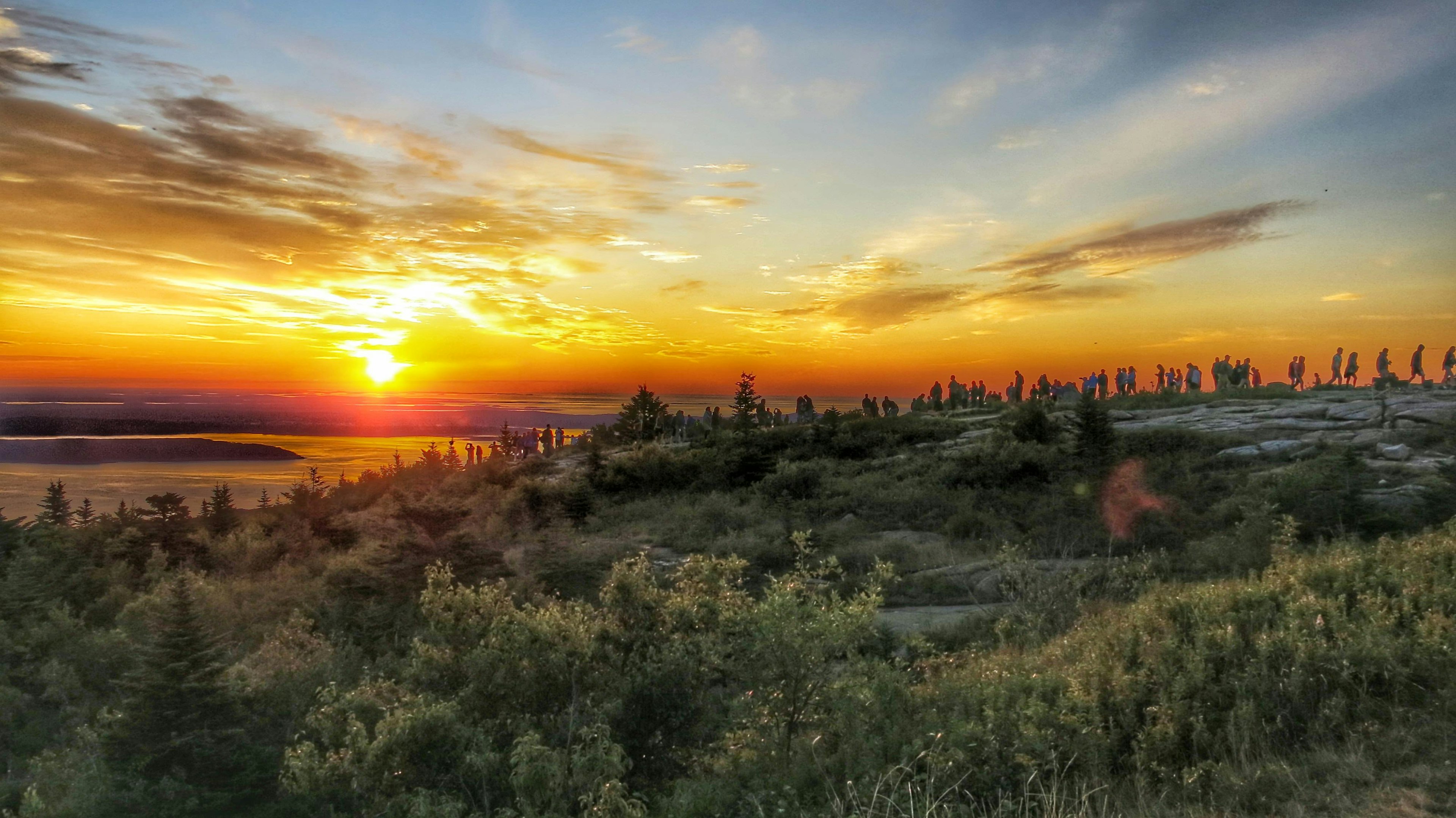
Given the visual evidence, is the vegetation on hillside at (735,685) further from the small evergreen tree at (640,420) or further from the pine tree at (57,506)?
the small evergreen tree at (640,420)

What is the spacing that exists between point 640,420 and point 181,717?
33144 mm

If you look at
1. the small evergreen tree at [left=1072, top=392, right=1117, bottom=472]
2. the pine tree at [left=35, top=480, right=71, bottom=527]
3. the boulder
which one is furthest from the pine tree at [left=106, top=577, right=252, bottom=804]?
the boulder

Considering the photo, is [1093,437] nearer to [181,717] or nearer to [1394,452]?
[1394,452]

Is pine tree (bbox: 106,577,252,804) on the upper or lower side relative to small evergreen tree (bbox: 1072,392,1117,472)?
lower

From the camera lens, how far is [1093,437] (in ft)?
73.8

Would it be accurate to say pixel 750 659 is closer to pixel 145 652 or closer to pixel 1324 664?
pixel 1324 664

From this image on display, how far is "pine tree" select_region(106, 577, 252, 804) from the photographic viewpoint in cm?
754

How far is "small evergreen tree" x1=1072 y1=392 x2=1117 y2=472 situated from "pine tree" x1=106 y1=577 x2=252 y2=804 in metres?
20.7

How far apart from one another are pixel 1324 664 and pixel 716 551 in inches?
496

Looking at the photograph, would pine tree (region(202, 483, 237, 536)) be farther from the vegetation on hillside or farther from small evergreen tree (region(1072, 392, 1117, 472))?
small evergreen tree (region(1072, 392, 1117, 472))

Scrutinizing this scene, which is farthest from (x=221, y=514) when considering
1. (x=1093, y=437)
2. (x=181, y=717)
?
(x=1093, y=437)

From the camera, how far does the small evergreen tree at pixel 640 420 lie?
40656mm

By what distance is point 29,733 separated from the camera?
8359 millimetres

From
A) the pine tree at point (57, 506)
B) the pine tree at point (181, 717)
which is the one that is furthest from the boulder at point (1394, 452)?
the pine tree at point (57, 506)
